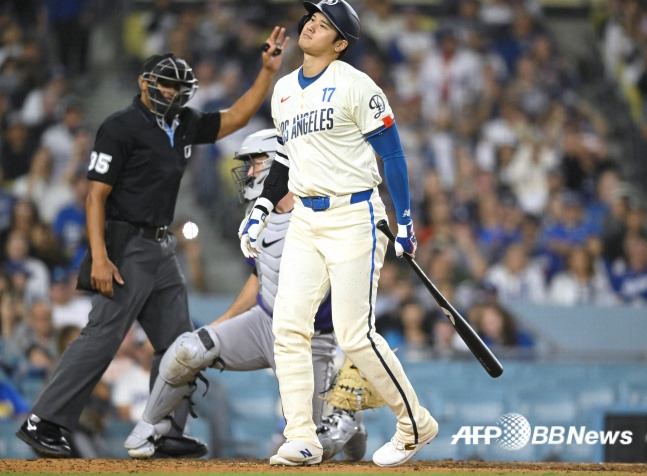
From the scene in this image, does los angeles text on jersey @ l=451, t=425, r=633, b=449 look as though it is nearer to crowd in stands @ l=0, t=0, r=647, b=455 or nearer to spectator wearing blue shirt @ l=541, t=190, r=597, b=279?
crowd in stands @ l=0, t=0, r=647, b=455

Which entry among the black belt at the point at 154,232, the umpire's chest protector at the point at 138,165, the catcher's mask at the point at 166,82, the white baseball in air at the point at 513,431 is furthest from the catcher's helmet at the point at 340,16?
the white baseball in air at the point at 513,431

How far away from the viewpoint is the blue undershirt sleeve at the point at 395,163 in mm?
5188

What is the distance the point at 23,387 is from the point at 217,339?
2.72m

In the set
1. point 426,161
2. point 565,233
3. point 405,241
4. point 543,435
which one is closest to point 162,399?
point 405,241

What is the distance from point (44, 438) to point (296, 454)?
56.4 inches

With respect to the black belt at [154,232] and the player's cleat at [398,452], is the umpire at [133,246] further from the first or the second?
the player's cleat at [398,452]

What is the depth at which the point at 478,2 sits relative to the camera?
13219 millimetres

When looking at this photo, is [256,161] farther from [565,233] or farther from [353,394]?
[565,233]

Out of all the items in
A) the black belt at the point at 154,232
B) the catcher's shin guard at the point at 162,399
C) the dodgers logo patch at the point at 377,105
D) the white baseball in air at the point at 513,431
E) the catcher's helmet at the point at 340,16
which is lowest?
the white baseball in air at the point at 513,431

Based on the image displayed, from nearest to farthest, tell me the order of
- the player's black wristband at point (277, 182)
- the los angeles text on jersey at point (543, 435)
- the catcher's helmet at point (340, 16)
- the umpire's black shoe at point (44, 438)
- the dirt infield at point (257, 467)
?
1. the dirt infield at point (257, 467)
2. the catcher's helmet at point (340, 16)
3. the player's black wristband at point (277, 182)
4. the umpire's black shoe at point (44, 438)
5. the los angeles text on jersey at point (543, 435)

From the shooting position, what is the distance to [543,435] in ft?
25.0

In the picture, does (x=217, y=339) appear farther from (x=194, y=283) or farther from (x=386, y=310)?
(x=194, y=283)

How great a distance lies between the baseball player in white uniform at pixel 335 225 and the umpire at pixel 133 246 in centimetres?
91

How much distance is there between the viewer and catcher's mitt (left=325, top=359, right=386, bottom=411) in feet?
18.6
